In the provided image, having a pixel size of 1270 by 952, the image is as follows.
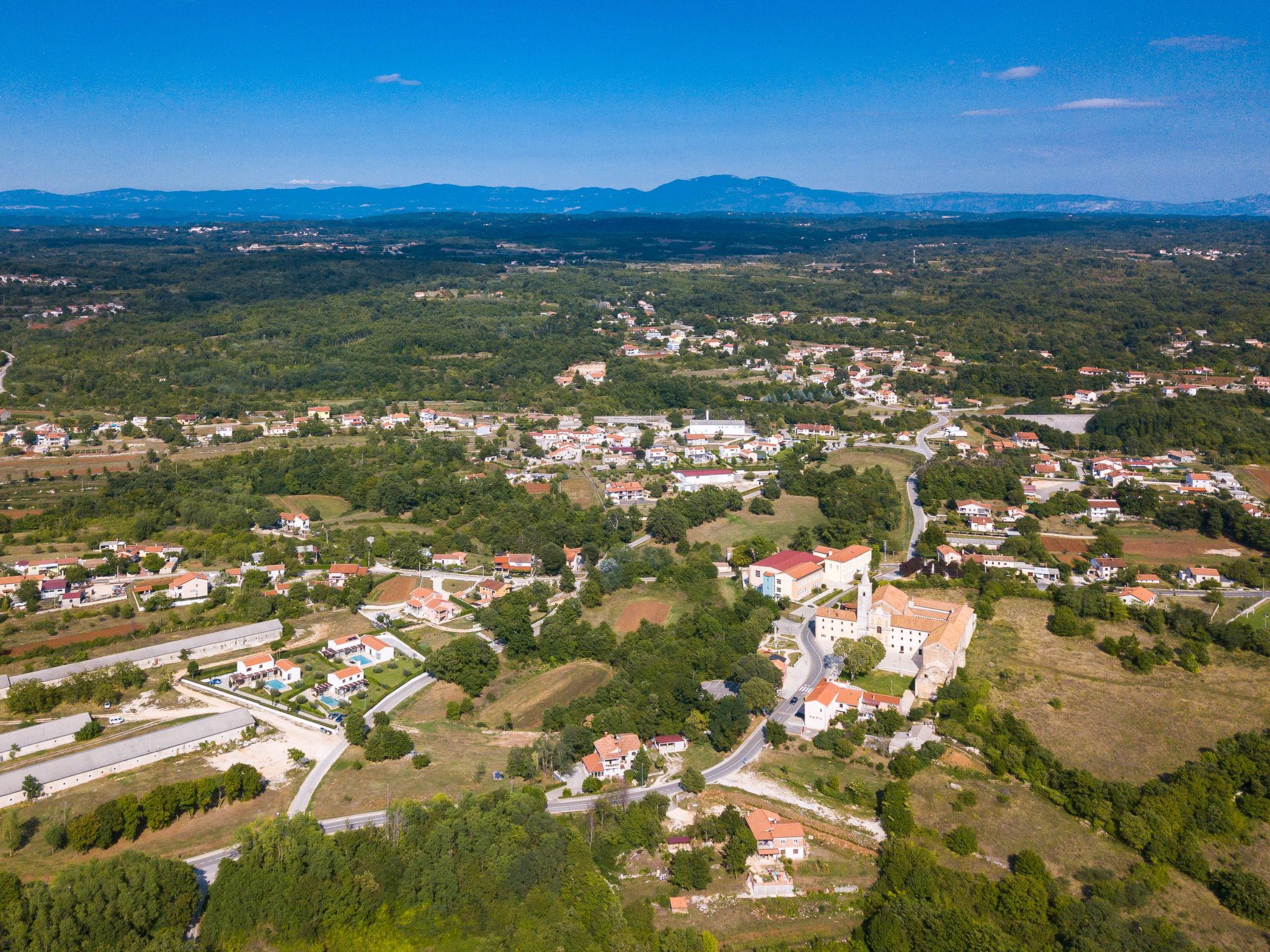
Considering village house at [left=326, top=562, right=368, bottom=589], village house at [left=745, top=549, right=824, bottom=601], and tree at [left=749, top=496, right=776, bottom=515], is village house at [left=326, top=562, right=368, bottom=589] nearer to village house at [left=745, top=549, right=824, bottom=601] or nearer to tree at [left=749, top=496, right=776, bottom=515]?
village house at [left=745, top=549, right=824, bottom=601]

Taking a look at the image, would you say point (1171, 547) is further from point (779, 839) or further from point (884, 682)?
point (779, 839)

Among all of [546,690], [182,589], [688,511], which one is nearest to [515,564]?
[688,511]

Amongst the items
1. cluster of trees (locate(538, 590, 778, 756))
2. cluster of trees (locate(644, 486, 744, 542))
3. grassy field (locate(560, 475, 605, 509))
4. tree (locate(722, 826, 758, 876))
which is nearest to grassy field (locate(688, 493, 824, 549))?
cluster of trees (locate(644, 486, 744, 542))

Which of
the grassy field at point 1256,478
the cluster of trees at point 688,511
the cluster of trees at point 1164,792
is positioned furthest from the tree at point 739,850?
the grassy field at point 1256,478

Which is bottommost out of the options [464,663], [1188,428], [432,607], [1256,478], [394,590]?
[394,590]

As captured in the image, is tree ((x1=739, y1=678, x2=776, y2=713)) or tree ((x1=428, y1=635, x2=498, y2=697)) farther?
tree ((x1=428, y1=635, x2=498, y2=697))

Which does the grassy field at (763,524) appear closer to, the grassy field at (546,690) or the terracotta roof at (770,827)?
the grassy field at (546,690)
